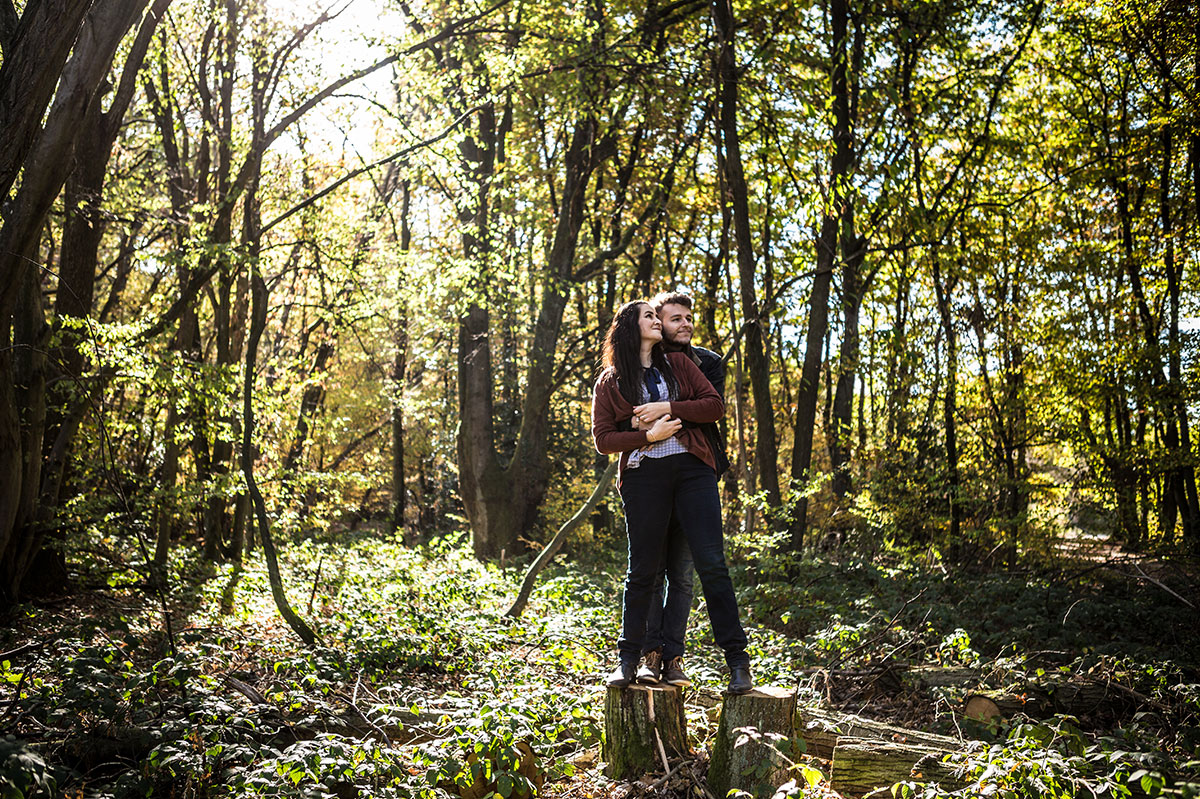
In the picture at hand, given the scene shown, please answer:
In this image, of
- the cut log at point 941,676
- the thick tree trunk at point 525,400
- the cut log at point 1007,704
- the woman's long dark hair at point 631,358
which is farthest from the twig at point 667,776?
the thick tree trunk at point 525,400

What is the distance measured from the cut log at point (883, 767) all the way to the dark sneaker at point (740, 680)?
570 millimetres

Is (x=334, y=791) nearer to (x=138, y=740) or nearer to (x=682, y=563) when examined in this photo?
(x=138, y=740)

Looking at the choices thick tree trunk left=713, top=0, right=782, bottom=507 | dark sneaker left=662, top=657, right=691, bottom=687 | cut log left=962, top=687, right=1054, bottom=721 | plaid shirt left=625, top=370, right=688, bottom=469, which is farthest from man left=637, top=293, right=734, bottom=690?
thick tree trunk left=713, top=0, right=782, bottom=507

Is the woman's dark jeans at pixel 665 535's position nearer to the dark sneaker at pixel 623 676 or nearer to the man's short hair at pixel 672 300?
the dark sneaker at pixel 623 676

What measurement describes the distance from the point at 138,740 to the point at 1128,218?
16234 millimetres

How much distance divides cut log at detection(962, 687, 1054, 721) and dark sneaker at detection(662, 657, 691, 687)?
212 centimetres

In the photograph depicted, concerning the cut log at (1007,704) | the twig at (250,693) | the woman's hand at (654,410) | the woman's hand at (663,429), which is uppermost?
the woman's hand at (654,410)

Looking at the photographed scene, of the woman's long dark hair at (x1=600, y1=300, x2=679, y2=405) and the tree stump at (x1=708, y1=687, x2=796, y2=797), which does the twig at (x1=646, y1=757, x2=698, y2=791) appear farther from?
the woman's long dark hair at (x1=600, y1=300, x2=679, y2=405)

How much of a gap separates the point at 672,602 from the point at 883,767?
1295 millimetres

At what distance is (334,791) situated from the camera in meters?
4.10

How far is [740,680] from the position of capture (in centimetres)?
427

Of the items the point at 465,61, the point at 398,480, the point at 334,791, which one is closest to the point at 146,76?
the point at 465,61

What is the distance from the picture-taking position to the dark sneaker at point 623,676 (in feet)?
14.8

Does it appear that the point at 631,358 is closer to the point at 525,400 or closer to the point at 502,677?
the point at 502,677
